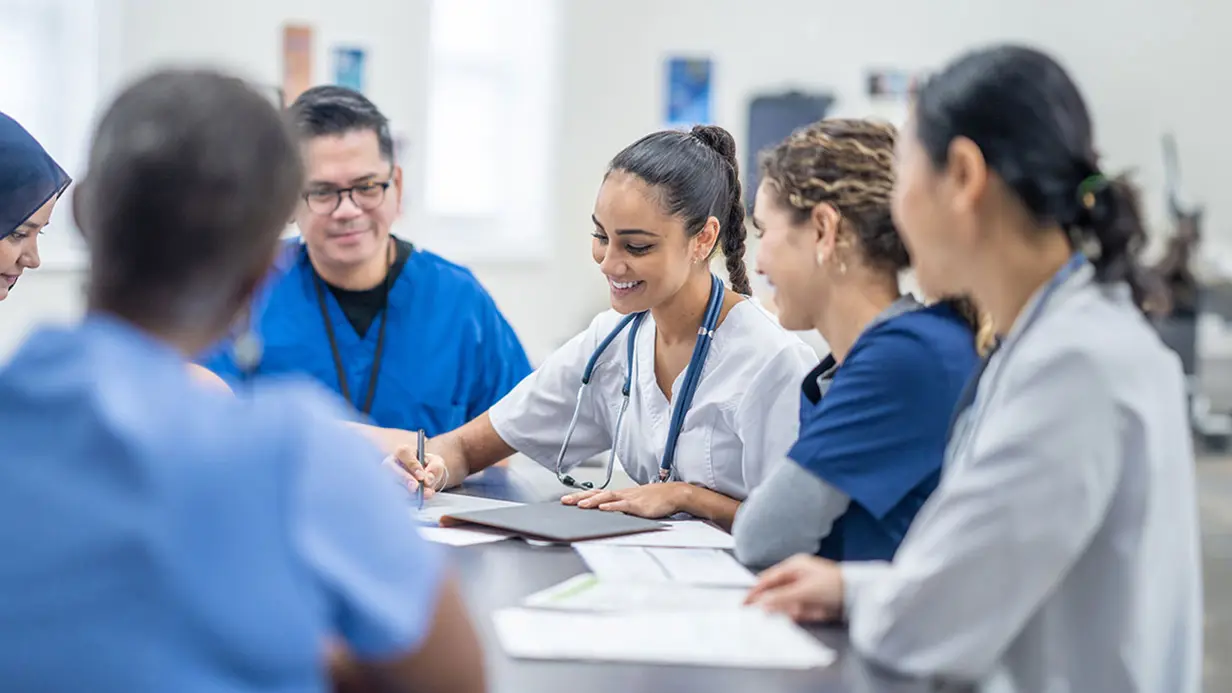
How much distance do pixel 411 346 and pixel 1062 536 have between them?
5.70 feet

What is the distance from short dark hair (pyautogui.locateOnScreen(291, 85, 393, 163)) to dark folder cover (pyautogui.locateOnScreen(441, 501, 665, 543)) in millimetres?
998

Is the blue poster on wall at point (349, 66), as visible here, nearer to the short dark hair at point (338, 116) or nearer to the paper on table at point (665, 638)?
the short dark hair at point (338, 116)

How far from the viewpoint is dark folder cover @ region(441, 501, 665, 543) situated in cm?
173

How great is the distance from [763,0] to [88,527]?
573 cm

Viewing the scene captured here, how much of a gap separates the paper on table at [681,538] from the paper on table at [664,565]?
0.03 m

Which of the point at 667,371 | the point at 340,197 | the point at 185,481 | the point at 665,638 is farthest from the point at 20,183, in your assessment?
the point at 185,481

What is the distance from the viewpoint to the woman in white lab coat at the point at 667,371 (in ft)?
6.78

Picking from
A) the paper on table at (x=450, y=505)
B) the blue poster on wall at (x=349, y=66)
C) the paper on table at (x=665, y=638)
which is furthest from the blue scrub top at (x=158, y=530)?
the blue poster on wall at (x=349, y=66)

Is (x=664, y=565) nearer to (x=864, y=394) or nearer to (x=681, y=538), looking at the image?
(x=681, y=538)

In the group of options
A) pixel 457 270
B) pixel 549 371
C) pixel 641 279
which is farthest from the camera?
pixel 457 270

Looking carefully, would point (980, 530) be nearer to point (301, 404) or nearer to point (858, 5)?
point (301, 404)

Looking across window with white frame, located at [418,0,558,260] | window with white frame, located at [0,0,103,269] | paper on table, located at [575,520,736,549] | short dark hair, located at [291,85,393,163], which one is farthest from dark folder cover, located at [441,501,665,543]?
window with white frame, located at [418,0,558,260]

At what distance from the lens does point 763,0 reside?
611 centimetres

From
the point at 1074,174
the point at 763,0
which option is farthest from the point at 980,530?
the point at 763,0
